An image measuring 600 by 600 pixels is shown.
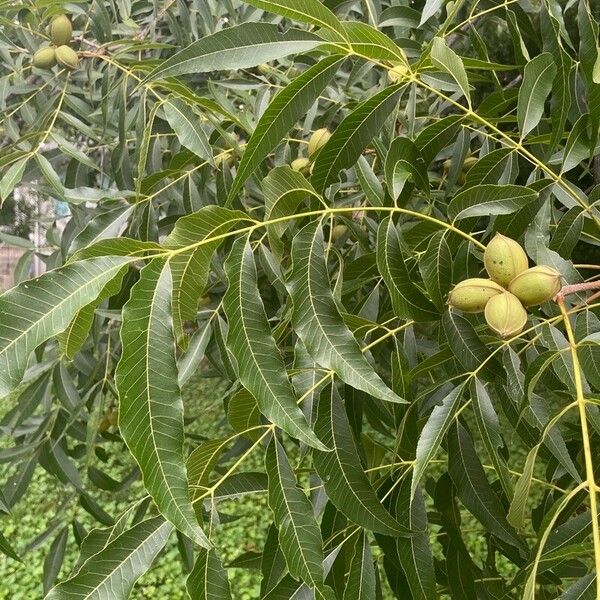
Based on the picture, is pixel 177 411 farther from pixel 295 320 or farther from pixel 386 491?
pixel 386 491

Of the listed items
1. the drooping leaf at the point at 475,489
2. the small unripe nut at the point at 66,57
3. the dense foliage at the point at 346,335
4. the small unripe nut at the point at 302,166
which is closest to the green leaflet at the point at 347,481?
the dense foliage at the point at 346,335

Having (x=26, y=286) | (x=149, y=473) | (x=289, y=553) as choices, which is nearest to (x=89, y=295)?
(x=26, y=286)

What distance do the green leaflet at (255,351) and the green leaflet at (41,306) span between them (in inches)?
4.2

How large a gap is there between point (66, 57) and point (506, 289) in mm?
1266

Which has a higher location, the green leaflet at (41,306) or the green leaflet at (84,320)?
the green leaflet at (41,306)

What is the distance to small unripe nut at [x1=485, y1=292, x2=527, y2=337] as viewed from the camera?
2.39ft

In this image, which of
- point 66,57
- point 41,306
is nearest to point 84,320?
point 41,306

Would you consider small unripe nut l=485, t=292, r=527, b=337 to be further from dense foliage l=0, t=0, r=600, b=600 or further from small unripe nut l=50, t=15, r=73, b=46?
small unripe nut l=50, t=15, r=73, b=46

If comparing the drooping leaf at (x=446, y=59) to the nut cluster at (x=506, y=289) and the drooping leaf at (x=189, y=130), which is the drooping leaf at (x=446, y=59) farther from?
the drooping leaf at (x=189, y=130)

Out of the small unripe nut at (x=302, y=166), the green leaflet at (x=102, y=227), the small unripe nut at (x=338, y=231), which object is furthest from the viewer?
the small unripe nut at (x=338, y=231)

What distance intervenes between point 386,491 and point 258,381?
0.34 m

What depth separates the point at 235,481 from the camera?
2.68ft

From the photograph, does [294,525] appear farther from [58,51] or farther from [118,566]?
[58,51]

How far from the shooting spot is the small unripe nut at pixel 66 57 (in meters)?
1.61
